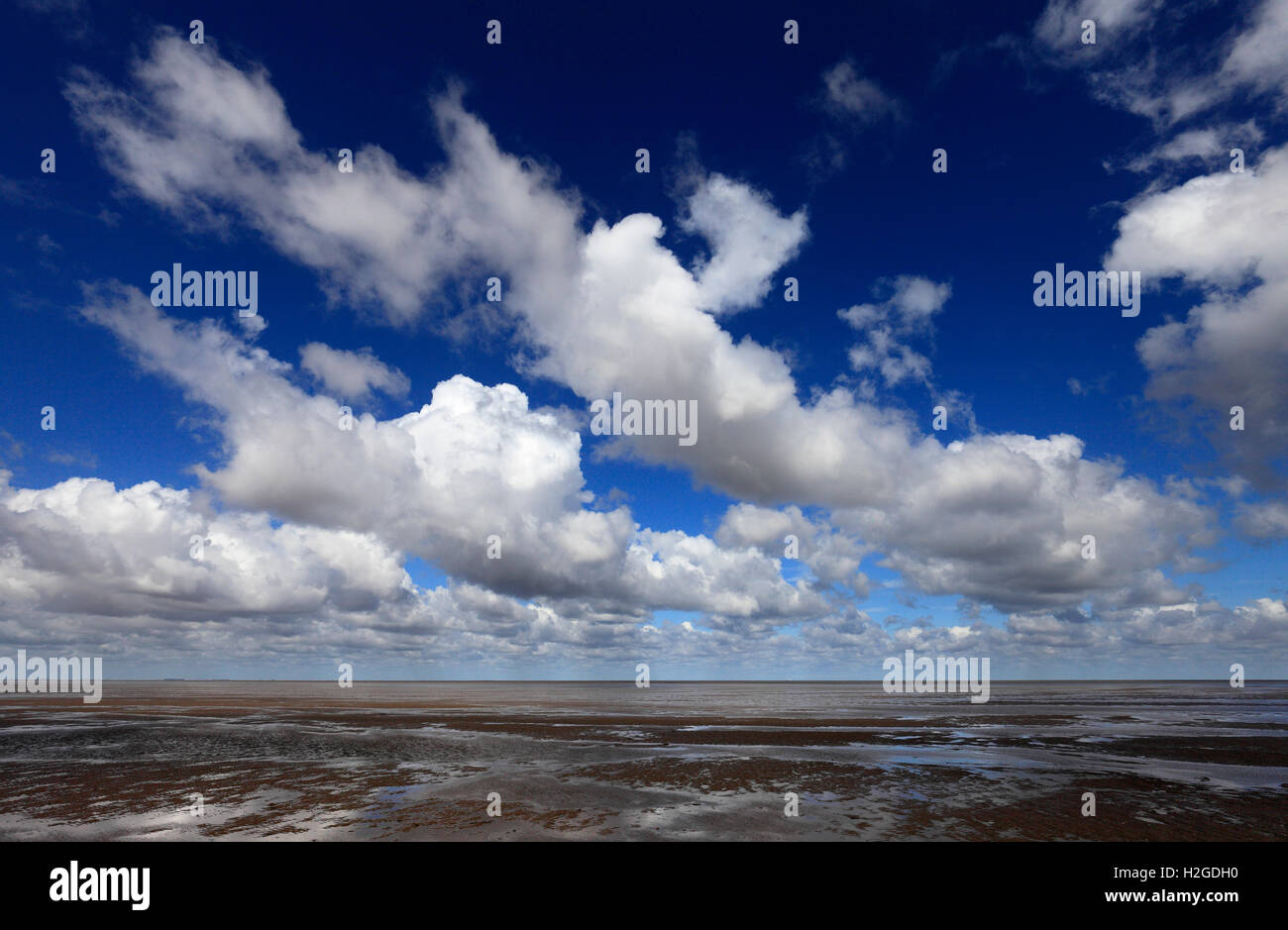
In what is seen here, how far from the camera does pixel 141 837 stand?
17.3 m

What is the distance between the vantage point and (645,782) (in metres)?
25.8

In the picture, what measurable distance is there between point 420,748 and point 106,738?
22199 millimetres

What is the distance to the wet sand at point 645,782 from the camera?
18.6 meters

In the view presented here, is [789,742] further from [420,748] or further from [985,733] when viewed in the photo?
[420,748]

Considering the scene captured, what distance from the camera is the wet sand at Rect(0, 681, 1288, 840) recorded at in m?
18.6

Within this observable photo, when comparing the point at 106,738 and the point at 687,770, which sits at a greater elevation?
the point at 687,770
